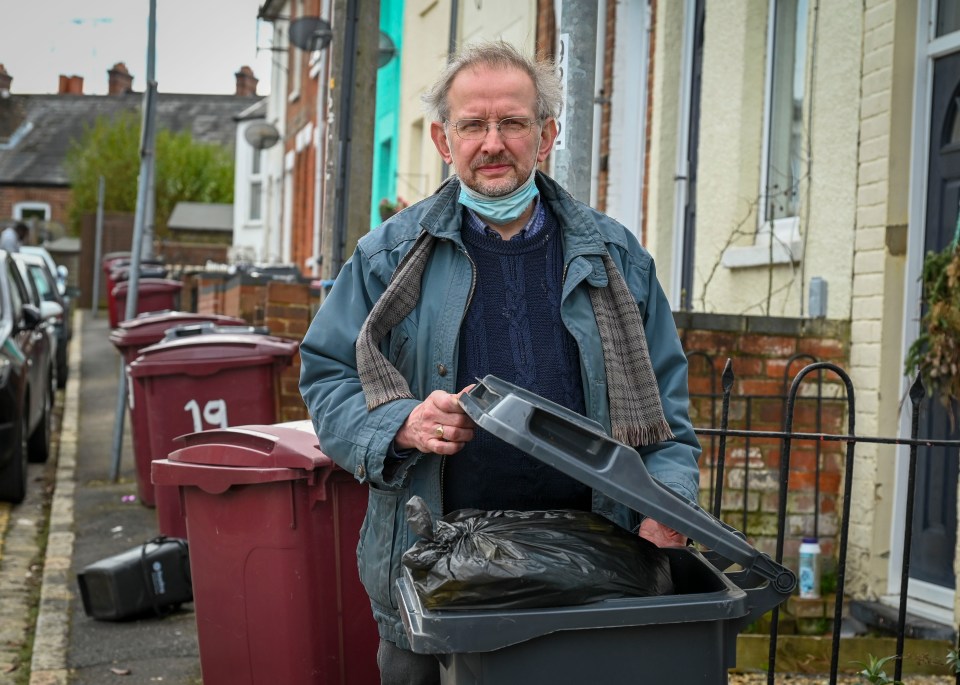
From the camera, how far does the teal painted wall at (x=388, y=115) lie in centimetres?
1593

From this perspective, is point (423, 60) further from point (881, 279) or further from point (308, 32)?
point (881, 279)

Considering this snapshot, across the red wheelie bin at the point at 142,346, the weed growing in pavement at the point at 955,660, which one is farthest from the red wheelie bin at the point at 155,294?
the weed growing in pavement at the point at 955,660

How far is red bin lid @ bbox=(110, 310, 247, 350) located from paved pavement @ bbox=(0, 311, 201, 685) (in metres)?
1.11

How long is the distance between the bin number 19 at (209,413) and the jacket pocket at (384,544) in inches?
175

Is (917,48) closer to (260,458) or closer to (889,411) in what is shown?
(889,411)

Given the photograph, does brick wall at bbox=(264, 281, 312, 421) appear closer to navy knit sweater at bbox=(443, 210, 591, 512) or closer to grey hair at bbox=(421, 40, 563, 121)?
grey hair at bbox=(421, 40, 563, 121)

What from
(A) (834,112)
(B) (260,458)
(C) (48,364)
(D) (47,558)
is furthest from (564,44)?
(C) (48,364)

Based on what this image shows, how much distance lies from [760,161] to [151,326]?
436 centimetres

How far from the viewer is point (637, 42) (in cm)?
901

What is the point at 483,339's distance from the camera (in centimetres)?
275

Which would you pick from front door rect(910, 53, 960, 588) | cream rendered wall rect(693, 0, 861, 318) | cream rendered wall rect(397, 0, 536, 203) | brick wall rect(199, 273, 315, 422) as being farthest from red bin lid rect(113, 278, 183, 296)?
front door rect(910, 53, 960, 588)

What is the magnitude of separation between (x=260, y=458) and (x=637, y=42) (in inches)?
235

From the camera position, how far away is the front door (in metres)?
5.45

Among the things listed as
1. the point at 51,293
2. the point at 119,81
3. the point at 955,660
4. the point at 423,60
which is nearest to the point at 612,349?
the point at 955,660
